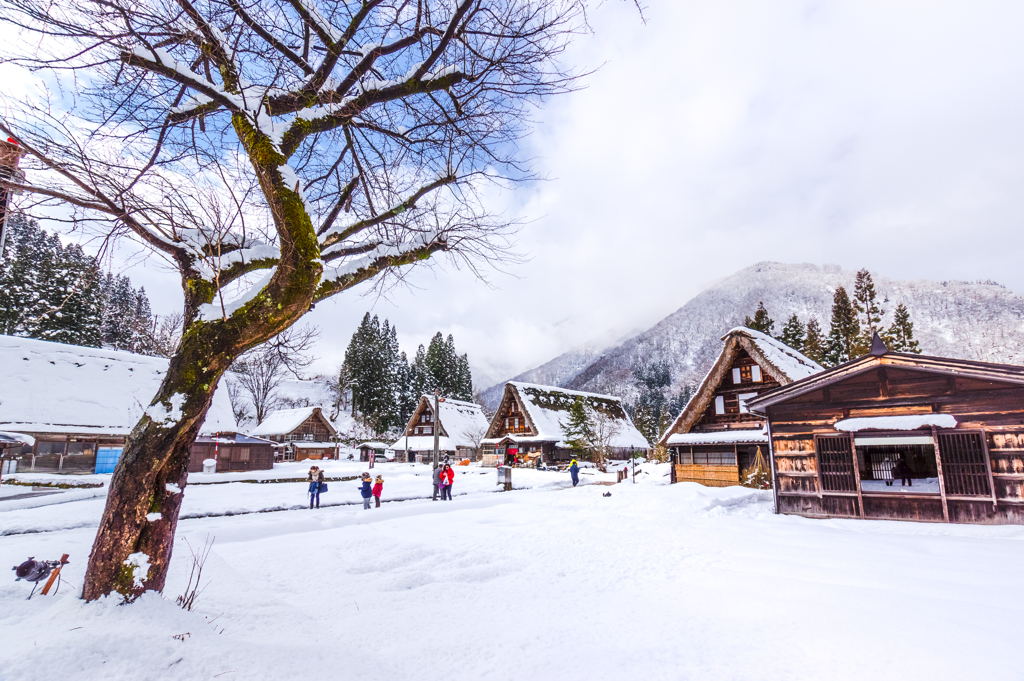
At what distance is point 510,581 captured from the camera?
6777mm

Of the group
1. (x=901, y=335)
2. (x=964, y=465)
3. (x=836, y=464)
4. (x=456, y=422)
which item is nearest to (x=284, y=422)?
(x=456, y=422)

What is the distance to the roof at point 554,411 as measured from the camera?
39.4 meters

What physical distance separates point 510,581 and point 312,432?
48.3 meters

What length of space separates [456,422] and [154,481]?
157 feet

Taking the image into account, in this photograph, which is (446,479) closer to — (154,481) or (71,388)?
(154,481)

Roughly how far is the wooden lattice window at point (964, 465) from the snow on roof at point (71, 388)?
1092 inches

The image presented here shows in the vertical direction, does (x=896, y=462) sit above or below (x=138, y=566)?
below

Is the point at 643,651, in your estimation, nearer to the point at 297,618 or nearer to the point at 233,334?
the point at 297,618

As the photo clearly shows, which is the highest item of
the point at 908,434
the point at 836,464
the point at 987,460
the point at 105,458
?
the point at 908,434

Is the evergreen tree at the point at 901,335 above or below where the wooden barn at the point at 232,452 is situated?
above

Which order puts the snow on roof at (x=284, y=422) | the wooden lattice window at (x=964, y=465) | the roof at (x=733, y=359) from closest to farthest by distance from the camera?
the wooden lattice window at (x=964, y=465) → the roof at (x=733, y=359) → the snow on roof at (x=284, y=422)

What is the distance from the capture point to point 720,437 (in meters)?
21.6

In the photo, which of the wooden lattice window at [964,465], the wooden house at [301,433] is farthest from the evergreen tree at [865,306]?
the wooden house at [301,433]

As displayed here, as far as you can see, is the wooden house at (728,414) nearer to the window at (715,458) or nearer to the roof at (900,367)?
the window at (715,458)
